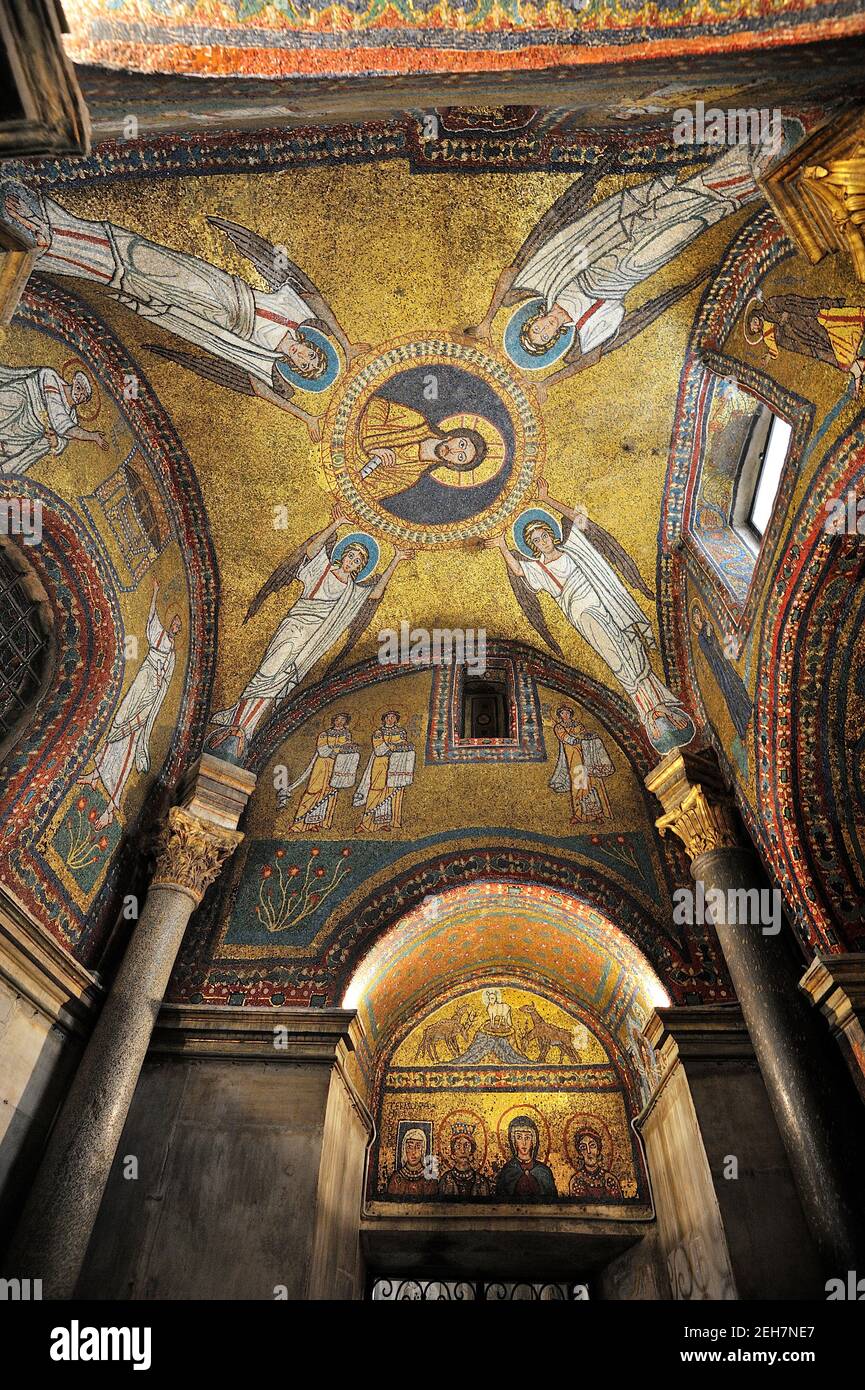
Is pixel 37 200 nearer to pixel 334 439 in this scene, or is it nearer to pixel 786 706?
pixel 334 439

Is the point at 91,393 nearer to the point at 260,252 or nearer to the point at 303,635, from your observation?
the point at 260,252

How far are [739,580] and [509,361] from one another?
316cm

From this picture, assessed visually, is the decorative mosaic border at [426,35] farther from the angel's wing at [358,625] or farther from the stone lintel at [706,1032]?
the stone lintel at [706,1032]

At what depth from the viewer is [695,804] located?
7.57 meters

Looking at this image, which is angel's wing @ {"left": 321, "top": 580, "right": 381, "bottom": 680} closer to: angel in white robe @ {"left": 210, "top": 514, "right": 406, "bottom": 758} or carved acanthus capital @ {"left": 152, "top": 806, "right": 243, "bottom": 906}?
angel in white robe @ {"left": 210, "top": 514, "right": 406, "bottom": 758}

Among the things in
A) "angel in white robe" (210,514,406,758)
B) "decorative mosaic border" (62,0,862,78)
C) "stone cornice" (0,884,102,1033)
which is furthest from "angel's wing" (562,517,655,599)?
"stone cornice" (0,884,102,1033)

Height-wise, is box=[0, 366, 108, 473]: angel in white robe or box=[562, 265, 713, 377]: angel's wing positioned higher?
box=[562, 265, 713, 377]: angel's wing

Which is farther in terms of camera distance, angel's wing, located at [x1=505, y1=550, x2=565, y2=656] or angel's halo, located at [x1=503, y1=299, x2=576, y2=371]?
angel's wing, located at [x1=505, y1=550, x2=565, y2=656]

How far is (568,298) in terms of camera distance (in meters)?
7.05

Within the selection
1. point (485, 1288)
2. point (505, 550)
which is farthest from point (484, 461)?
point (485, 1288)

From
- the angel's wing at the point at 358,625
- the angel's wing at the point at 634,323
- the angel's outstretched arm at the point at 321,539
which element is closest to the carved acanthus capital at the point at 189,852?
the angel's wing at the point at 358,625

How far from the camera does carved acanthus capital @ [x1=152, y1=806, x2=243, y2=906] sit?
7.49 m

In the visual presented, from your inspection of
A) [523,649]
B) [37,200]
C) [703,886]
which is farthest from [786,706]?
[37,200]

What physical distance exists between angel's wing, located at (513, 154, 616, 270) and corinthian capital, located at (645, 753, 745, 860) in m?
5.09
